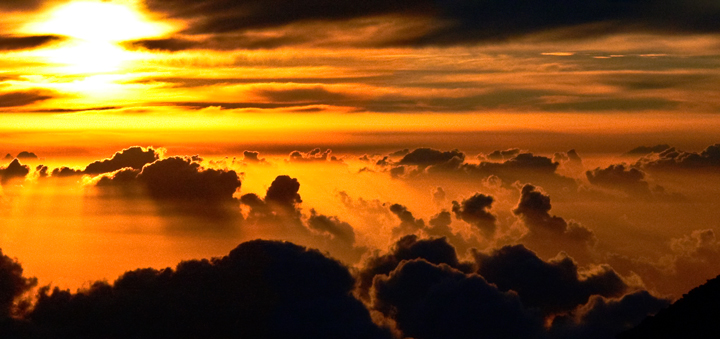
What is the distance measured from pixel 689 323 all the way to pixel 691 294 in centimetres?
949

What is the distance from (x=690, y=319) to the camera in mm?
91750

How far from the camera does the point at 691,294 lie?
99312 mm

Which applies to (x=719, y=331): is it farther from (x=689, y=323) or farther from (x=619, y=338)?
(x=619, y=338)

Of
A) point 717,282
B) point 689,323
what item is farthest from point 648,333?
point 717,282

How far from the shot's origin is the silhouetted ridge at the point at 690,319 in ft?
290

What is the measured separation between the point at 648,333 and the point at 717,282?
1222 cm

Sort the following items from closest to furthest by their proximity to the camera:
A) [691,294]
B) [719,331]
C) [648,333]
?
[719,331] < [648,333] < [691,294]

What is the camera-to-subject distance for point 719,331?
8569 centimetres

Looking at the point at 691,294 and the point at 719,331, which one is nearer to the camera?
the point at 719,331

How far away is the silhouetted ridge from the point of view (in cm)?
8825

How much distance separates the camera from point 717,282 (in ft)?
322

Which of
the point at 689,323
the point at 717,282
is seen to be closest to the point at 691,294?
the point at 717,282

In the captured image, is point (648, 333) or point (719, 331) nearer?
point (719, 331)

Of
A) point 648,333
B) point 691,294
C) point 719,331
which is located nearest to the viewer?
point 719,331
